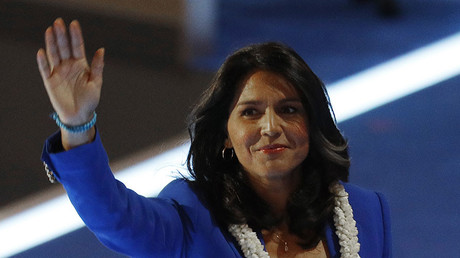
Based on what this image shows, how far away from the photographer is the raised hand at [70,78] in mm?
1927

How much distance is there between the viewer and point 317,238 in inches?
92.6

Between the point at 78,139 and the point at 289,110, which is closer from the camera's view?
the point at 78,139

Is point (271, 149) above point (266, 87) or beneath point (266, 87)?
beneath

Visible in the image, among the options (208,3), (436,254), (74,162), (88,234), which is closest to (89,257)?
(88,234)

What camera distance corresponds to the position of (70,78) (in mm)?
1950

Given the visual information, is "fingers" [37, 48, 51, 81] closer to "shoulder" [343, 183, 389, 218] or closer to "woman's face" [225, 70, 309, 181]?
"woman's face" [225, 70, 309, 181]

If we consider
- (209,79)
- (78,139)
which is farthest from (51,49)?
(209,79)

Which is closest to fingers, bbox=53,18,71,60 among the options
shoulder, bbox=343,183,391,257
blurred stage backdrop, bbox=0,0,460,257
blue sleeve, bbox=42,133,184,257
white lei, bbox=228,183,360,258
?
blue sleeve, bbox=42,133,184,257

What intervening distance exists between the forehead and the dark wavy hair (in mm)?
12

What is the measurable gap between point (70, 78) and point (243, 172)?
57cm

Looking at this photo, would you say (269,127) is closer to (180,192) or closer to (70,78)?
(180,192)

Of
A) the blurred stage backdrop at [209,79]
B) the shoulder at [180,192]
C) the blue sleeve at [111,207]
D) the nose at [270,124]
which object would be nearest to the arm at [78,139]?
the blue sleeve at [111,207]

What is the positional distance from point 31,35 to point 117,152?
7.39 ft

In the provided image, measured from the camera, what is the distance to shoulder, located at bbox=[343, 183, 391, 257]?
239 cm
